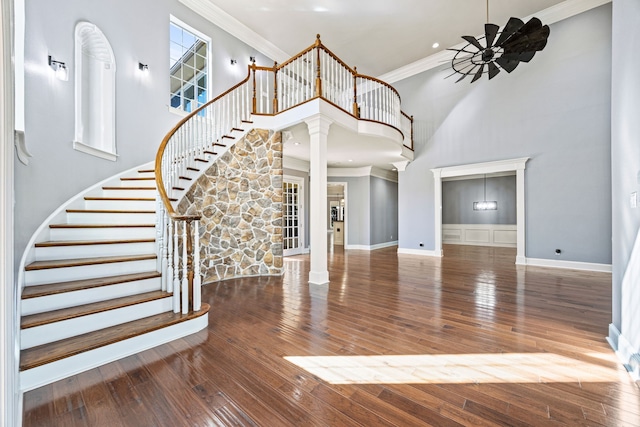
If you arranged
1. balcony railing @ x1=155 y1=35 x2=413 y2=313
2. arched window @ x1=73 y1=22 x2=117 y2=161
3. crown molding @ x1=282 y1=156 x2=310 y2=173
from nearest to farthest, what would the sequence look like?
balcony railing @ x1=155 y1=35 x2=413 y2=313 → arched window @ x1=73 y1=22 x2=117 y2=161 → crown molding @ x1=282 y1=156 x2=310 y2=173

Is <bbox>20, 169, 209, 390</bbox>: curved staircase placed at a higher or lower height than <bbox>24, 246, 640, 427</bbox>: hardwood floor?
higher

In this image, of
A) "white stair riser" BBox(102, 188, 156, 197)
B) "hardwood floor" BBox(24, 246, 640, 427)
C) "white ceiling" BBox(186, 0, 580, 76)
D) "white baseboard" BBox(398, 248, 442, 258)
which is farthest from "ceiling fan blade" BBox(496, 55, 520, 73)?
"white stair riser" BBox(102, 188, 156, 197)

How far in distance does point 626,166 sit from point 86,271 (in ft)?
15.3

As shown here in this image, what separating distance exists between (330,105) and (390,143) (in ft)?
6.91

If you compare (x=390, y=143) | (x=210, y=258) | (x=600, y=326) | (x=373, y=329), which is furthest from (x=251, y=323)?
(x=390, y=143)

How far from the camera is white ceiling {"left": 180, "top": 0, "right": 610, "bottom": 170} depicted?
5.55m

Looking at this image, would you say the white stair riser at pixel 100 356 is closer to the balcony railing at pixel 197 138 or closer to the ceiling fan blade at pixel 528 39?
the balcony railing at pixel 197 138

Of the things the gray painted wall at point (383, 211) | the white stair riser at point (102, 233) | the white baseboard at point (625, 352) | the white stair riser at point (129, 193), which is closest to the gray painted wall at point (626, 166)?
the white baseboard at point (625, 352)

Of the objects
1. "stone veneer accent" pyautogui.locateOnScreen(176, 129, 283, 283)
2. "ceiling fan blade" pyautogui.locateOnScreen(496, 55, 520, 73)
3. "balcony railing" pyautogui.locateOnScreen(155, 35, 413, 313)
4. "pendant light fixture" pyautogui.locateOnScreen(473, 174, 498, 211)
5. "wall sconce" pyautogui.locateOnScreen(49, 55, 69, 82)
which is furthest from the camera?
"pendant light fixture" pyautogui.locateOnScreen(473, 174, 498, 211)

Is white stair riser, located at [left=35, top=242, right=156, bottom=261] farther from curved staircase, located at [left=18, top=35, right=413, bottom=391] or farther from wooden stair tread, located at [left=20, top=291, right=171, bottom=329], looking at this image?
wooden stair tread, located at [left=20, top=291, right=171, bottom=329]

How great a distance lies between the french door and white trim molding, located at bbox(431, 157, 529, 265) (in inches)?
147

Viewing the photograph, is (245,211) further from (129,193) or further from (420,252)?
(420,252)

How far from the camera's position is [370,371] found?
1854 millimetres

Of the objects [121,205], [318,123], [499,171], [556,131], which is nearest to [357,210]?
[499,171]
